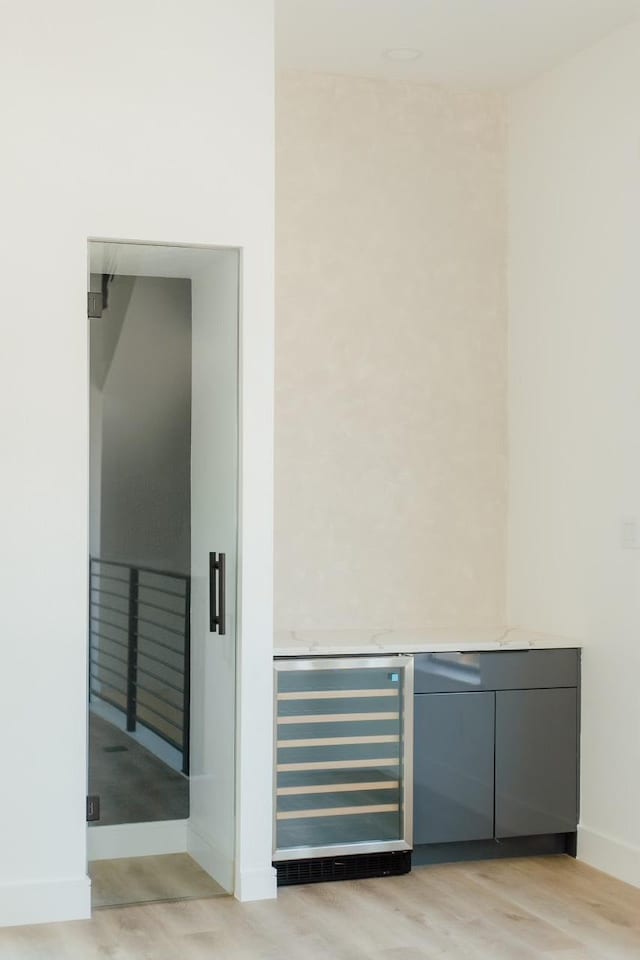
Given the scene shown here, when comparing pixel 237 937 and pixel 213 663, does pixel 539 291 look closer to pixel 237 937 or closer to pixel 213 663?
pixel 213 663

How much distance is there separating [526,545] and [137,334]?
6.77 feet

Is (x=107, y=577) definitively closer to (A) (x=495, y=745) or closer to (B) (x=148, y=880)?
(B) (x=148, y=880)

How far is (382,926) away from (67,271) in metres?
2.42

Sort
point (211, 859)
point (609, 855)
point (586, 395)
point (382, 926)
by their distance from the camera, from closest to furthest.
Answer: point (382, 926) → point (211, 859) → point (609, 855) → point (586, 395)

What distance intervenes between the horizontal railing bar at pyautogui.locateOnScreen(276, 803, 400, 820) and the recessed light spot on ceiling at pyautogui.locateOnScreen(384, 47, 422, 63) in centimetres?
300

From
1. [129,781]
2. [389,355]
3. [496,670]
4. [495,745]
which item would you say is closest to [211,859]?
[129,781]

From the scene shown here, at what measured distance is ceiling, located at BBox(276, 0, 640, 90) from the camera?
4398 millimetres

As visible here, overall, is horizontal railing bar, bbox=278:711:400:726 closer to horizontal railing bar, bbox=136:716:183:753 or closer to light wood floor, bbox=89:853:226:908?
horizontal railing bar, bbox=136:716:183:753

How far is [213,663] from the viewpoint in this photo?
4211mm

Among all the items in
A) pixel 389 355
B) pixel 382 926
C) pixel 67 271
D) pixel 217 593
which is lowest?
pixel 382 926

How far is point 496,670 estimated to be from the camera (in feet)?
15.3

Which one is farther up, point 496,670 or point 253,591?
point 253,591

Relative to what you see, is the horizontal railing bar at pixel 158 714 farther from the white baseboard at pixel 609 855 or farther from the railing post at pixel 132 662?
the white baseboard at pixel 609 855

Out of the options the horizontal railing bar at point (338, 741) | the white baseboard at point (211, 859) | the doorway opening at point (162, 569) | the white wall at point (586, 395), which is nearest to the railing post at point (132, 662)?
the doorway opening at point (162, 569)
